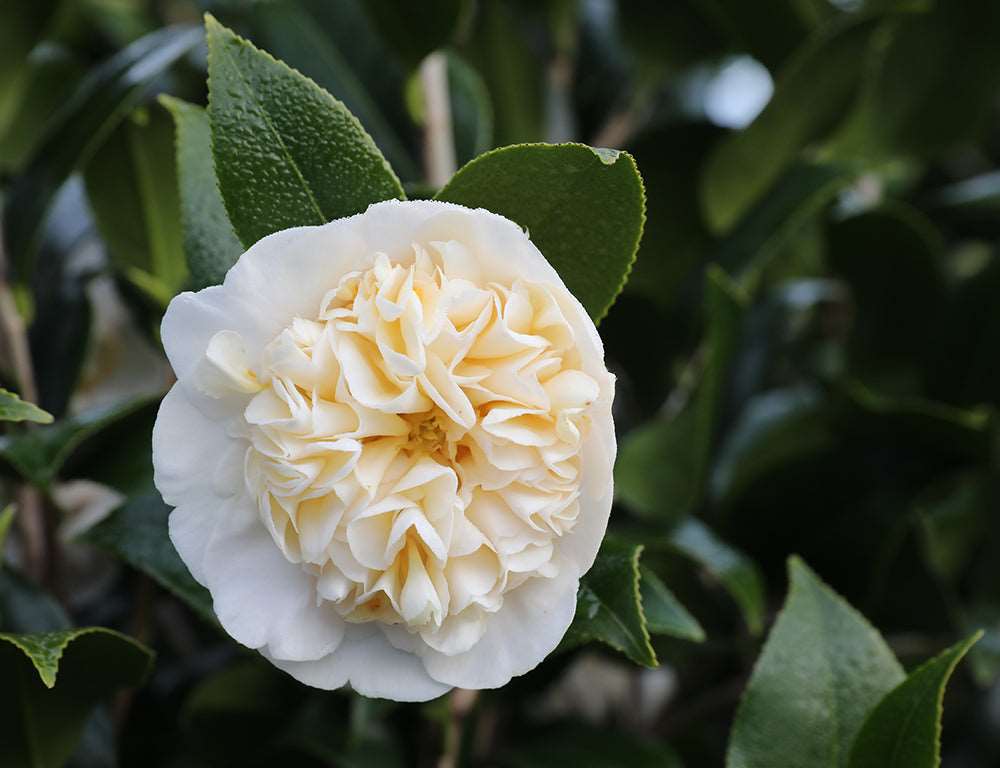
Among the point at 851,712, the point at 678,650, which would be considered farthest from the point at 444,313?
the point at 678,650

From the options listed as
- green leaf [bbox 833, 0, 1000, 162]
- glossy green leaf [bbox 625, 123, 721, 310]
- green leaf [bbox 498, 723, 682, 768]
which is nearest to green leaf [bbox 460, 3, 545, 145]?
glossy green leaf [bbox 625, 123, 721, 310]

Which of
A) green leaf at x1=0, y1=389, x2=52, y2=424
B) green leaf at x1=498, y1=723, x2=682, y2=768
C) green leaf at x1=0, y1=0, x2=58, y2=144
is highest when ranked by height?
green leaf at x1=0, y1=0, x2=58, y2=144

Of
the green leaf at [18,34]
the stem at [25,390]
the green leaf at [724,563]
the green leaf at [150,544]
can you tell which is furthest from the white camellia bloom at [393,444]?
the green leaf at [18,34]

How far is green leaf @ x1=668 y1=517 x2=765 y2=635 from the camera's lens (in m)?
0.68

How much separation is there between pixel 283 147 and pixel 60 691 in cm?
33

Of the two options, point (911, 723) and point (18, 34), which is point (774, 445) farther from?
point (18, 34)

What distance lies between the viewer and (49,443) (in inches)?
24.3

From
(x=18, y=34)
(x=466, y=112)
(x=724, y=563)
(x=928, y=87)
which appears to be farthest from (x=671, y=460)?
(x=18, y=34)

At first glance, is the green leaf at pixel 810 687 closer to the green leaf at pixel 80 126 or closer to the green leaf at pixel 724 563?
the green leaf at pixel 724 563

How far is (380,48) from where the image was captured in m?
0.85

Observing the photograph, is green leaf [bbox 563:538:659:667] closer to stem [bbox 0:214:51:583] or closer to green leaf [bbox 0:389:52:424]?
green leaf [bbox 0:389:52:424]

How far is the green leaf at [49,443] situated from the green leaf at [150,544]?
0.13 ft

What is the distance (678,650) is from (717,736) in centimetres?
15

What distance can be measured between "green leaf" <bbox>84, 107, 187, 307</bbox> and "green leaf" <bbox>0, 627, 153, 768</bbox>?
28cm
